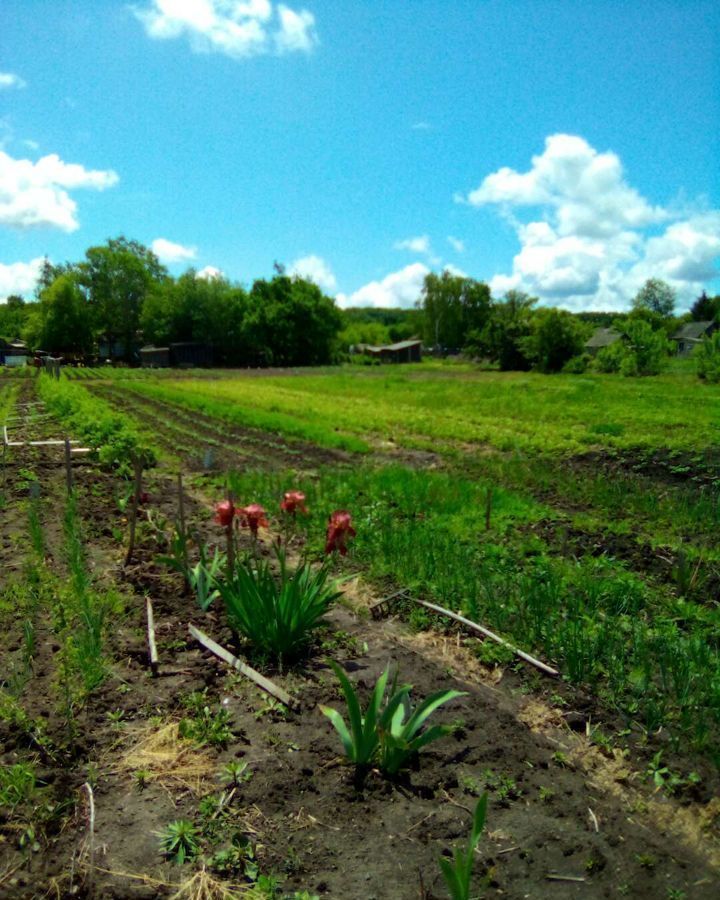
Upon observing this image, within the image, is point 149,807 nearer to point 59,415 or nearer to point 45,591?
point 45,591

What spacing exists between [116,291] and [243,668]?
79.0m

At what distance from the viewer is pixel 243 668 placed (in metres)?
3.73

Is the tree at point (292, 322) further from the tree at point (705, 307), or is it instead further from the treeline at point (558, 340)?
the tree at point (705, 307)

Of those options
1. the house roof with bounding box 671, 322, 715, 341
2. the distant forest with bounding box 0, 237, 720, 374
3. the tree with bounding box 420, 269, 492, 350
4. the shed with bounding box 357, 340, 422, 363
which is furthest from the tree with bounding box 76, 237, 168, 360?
the house roof with bounding box 671, 322, 715, 341

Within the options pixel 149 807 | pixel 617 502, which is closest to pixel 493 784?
pixel 149 807

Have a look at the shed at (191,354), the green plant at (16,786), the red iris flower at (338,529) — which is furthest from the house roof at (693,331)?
the green plant at (16,786)

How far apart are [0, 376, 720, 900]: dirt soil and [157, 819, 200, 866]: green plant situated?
4 cm

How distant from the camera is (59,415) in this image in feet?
54.9

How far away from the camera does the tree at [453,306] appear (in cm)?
8781

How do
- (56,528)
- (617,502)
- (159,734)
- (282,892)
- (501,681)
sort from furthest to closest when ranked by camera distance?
(617,502) → (56,528) → (501,681) → (159,734) → (282,892)

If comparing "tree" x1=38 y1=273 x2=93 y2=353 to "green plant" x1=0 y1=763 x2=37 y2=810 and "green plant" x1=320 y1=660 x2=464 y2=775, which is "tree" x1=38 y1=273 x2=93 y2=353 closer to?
"green plant" x1=0 y1=763 x2=37 y2=810

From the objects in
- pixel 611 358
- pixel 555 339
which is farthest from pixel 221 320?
pixel 611 358

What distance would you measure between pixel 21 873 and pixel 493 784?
1917 millimetres

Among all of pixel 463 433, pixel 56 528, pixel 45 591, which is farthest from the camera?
pixel 463 433
